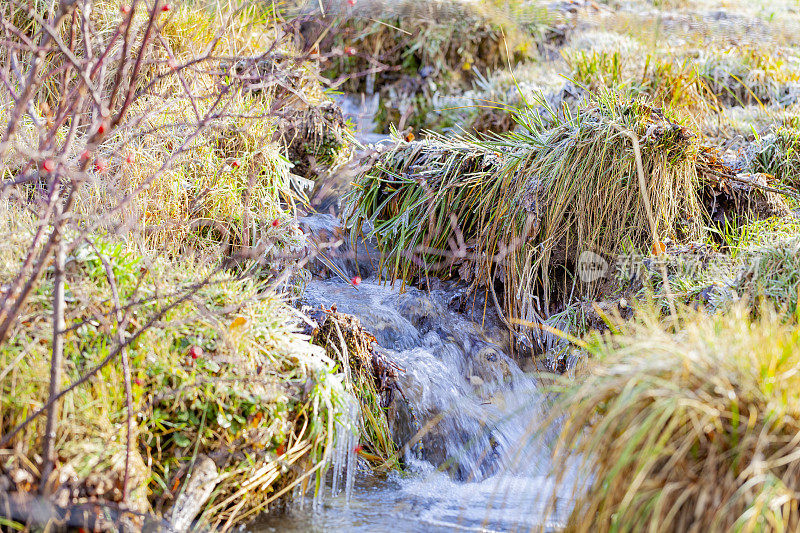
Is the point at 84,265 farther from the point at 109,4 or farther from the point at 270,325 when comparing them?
the point at 109,4

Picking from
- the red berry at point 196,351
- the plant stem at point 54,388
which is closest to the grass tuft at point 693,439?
the red berry at point 196,351

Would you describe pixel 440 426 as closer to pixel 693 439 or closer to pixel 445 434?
pixel 445 434

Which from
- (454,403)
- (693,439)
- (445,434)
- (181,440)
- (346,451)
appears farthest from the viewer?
(454,403)

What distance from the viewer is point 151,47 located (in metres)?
4.42

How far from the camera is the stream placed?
2.41 metres

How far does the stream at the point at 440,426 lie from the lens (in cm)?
241

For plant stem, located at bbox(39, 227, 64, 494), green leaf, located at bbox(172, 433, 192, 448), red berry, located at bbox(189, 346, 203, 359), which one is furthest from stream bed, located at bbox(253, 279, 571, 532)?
plant stem, located at bbox(39, 227, 64, 494)

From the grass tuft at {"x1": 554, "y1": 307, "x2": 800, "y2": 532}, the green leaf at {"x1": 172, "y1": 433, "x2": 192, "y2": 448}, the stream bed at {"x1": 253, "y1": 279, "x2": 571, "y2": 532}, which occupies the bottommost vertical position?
the stream bed at {"x1": 253, "y1": 279, "x2": 571, "y2": 532}

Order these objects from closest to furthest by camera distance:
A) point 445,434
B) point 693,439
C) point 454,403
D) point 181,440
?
point 693,439 → point 181,440 → point 445,434 → point 454,403

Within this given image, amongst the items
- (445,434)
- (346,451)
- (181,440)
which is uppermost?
(181,440)

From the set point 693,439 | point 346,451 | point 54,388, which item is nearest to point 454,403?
point 346,451

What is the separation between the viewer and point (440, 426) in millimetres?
3047

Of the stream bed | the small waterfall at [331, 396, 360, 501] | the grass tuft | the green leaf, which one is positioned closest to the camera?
the grass tuft

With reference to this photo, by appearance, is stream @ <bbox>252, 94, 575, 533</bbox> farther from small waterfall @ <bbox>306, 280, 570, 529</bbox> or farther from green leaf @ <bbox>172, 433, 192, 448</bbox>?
green leaf @ <bbox>172, 433, 192, 448</bbox>
